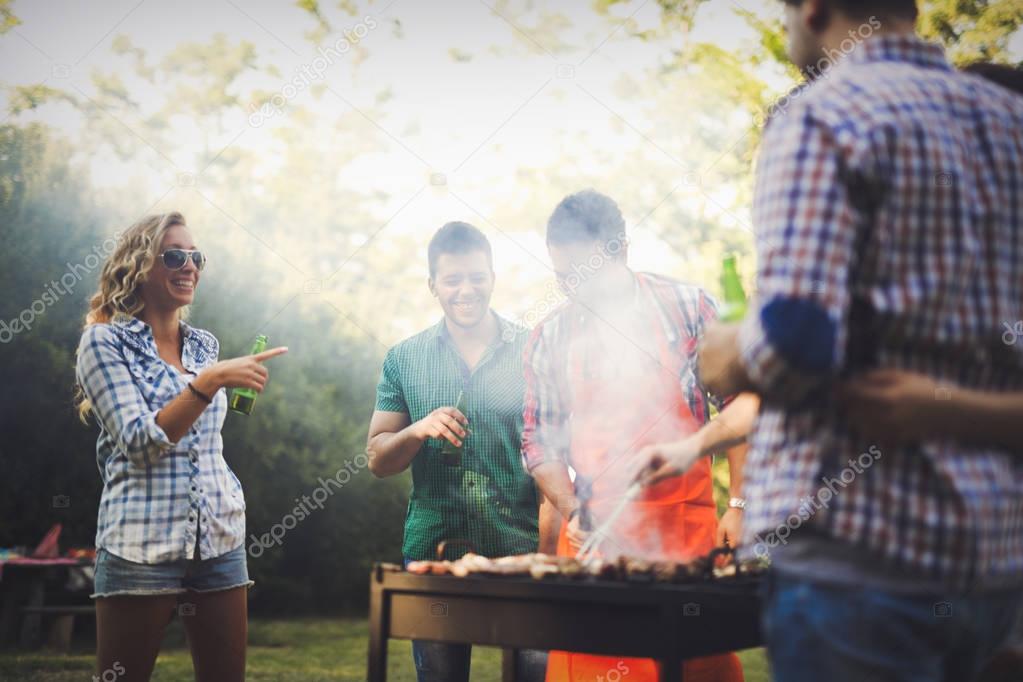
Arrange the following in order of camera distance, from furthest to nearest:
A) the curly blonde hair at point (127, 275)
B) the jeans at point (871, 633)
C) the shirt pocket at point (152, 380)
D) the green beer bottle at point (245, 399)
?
the green beer bottle at point (245, 399) → the curly blonde hair at point (127, 275) → the shirt pocket at point (152, 380) → the jeans at point (871, 633)

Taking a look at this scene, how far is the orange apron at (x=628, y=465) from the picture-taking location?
3.55 meters

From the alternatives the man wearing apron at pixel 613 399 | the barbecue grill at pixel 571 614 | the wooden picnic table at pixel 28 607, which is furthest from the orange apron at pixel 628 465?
the wooden picnic table at pixel 28 607

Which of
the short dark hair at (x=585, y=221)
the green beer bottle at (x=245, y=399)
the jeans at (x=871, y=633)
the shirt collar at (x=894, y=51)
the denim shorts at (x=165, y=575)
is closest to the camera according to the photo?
the jeans at (x=871, y=633)

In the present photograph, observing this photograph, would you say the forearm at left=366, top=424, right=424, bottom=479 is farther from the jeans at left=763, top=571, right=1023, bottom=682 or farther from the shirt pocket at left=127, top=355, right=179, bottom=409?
the jeans at left=763, top=571, right=1023, bottom=682

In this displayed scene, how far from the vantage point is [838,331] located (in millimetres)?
1331

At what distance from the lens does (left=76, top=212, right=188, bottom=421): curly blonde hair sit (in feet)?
11.2

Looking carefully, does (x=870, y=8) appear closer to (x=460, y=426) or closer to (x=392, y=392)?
(x=460, y=426)

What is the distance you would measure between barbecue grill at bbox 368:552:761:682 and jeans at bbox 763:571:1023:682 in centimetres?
80

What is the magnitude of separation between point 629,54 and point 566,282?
17.7ft

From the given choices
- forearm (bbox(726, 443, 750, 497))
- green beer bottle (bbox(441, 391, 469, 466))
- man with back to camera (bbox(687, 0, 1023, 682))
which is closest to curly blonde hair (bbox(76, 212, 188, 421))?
green beer bottle (bbox(441, 391, 469, 466))

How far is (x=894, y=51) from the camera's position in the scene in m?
1.53

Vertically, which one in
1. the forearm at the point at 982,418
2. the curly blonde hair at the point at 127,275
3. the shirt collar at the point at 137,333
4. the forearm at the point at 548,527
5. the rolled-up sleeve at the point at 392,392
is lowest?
the forearm at the point at 548,527

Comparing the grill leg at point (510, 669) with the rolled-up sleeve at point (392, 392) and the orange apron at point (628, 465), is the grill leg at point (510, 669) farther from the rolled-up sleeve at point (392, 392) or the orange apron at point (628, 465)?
the rolled-up sleeve at point (392, 392)

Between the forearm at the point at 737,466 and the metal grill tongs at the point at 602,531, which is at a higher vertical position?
the forearm at the point at 737,466
